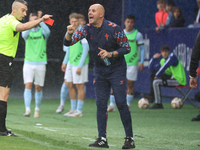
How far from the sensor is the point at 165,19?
14156mm

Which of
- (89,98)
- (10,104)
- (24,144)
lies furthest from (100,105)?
(89,98)

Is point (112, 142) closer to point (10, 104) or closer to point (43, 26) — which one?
point (43, 26)

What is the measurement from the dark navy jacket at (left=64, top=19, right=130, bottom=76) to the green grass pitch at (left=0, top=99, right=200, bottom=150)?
116 centimetres

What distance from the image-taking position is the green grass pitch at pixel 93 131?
555 cm

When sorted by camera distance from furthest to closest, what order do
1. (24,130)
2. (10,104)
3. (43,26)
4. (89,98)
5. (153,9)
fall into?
(153,9)
(89,98)
(10,104)
(43,26)
(24,130)

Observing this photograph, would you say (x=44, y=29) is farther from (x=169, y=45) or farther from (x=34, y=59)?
(x=169, y=45)

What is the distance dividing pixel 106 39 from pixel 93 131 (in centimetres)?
227

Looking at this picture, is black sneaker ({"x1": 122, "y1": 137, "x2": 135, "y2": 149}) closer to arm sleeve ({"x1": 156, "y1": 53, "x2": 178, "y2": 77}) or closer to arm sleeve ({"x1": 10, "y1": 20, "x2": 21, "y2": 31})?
arm sleeve ({"x1": 10, "y1": 20, "x2": 21, "y2": 31})

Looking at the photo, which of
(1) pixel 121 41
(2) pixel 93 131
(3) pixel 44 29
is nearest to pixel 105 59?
(1) pixel 121 41

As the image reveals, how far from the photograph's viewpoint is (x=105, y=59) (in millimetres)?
5293

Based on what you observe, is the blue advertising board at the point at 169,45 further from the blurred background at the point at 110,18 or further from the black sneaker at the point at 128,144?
the black sneaker at the point at 128,144

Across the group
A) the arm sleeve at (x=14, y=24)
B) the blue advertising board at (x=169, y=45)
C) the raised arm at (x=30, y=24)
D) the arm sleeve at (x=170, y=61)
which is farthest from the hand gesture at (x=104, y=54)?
the blue advertising board at (x=169, y=45)

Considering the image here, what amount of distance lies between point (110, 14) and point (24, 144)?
1077cm

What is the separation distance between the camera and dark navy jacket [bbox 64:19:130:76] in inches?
209
